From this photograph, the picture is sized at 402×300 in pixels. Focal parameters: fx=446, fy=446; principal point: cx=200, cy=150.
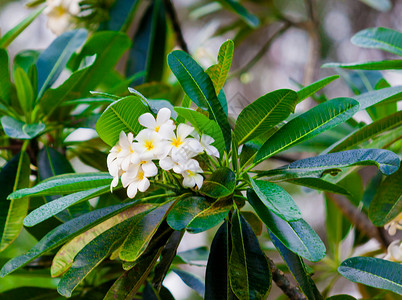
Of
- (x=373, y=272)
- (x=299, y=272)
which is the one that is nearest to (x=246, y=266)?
(x=299, y=272)

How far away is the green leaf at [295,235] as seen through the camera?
22.7 inches

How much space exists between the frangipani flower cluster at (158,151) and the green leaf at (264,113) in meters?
0.06

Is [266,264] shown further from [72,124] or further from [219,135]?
[72,124]

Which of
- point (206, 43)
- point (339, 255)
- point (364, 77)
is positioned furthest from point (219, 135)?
point (206, 43)

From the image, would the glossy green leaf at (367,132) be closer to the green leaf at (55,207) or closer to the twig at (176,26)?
the green leaf at (55,207)

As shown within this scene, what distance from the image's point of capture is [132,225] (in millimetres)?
690

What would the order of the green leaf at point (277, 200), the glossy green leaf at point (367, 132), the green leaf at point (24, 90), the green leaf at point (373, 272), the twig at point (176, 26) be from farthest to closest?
the twig at point (176, 26) → the green leaf at point (24, 90) → the glossy green leaf at point (367, 132) → the green leaf at point (373, 272) → the green leaf at point (277, 200)

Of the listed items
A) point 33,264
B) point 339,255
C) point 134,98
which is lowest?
point 339,255

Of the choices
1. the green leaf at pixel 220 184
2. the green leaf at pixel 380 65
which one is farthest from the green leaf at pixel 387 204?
the green leaf at pixel 220 184

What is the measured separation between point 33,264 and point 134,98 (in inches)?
20.5

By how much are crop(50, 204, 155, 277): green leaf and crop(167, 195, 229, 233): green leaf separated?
0.08 meters

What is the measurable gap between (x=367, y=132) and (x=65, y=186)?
0.52 metres

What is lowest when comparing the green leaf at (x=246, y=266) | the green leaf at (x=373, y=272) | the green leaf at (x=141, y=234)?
the green leaf at (x=373, y=272)

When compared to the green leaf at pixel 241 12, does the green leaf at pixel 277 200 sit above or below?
above
